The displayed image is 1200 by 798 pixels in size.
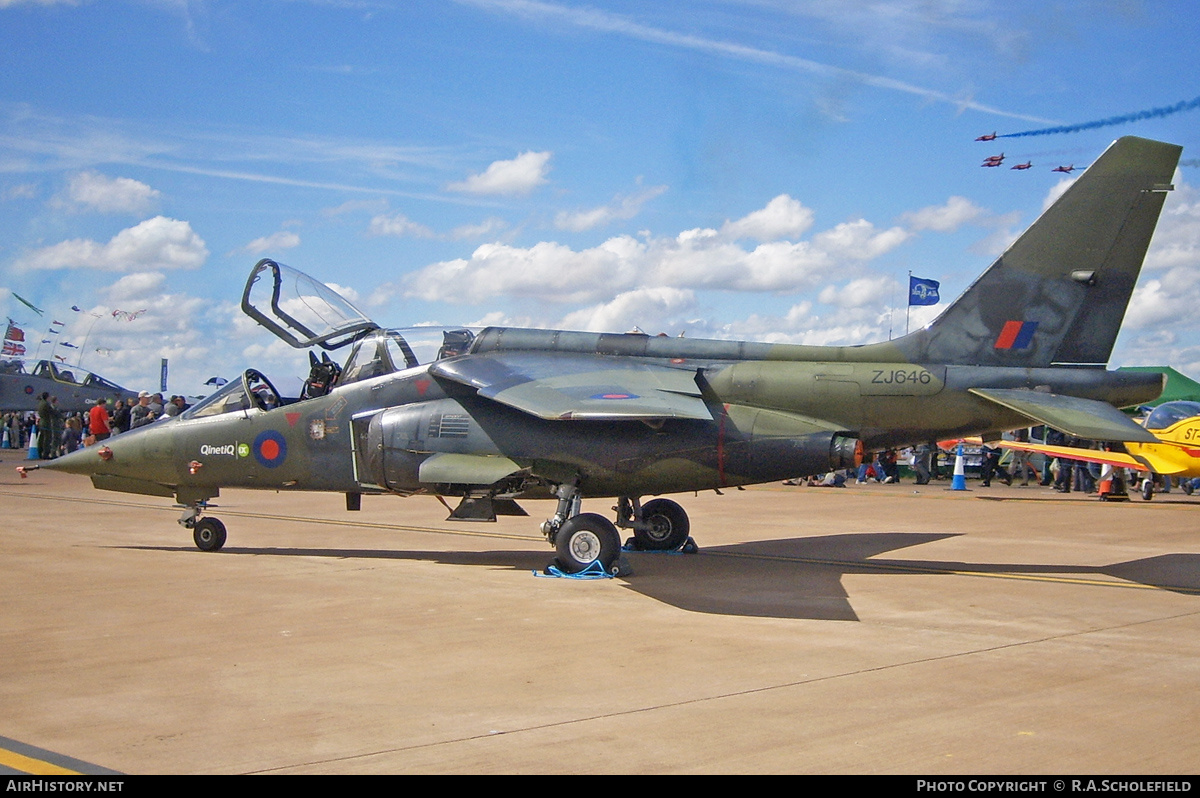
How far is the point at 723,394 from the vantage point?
38.4 ft

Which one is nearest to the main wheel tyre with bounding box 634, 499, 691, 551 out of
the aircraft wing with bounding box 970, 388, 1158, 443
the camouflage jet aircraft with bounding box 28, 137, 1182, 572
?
the camouflage jet aircraft with bounding box 28, 137, 1182, 572

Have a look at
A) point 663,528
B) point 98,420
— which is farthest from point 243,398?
point 98,420

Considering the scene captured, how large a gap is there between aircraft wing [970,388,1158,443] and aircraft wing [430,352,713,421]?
10.2 ft

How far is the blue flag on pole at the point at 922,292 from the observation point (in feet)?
109

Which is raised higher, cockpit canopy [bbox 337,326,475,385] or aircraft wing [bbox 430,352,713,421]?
cockpit canopy [bbox 337,326,475,385]

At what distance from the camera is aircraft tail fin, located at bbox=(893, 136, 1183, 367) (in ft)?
35.4

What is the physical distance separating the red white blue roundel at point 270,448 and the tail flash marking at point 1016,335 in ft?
27.3

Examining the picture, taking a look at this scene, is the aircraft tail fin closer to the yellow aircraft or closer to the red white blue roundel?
the red white blue roundel

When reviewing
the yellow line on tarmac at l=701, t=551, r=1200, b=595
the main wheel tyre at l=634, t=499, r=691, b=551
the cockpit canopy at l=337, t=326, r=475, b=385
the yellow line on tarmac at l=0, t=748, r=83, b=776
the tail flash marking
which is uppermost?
the tail flash marking

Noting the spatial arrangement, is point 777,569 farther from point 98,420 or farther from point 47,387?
point 47,387

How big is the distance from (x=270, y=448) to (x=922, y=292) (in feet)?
82.5

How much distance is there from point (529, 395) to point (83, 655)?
4.77m

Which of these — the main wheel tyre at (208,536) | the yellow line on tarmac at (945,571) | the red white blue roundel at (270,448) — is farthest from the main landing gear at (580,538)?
the main wheel tyre at (208,536)
